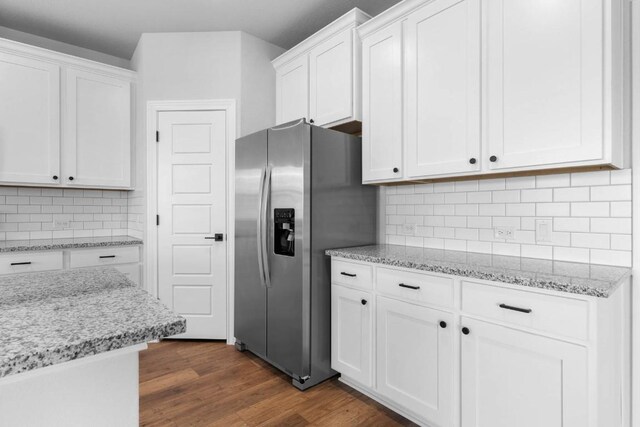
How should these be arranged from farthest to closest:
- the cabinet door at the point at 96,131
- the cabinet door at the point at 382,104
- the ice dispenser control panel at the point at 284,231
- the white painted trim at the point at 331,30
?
the cabinet door at the point at 96,131 < the white painted trim at the point at 331,30 < the ice dispenser control panel at the point at 284,231 < the cabinet door at the point at 382,104

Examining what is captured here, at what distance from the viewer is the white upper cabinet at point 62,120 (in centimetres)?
290

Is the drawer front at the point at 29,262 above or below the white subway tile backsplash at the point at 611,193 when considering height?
below

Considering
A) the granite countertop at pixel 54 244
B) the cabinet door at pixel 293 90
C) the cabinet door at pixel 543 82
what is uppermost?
the cabinet door at pixel 293 90

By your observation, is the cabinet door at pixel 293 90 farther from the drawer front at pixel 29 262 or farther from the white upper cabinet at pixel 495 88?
the drawer front at pixel 29 262

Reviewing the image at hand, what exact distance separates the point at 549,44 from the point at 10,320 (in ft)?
7.23

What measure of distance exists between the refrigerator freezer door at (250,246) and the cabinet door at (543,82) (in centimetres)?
154

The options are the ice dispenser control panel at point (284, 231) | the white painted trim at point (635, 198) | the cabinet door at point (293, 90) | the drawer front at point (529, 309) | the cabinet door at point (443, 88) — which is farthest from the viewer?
the cabinet door at point (293, 90)

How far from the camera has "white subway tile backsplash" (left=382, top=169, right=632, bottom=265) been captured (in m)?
1.73

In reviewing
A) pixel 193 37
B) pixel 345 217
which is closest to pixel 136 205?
pixel 193 37

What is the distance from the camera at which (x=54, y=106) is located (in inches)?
120

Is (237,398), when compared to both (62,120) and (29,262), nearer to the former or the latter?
(29,262)

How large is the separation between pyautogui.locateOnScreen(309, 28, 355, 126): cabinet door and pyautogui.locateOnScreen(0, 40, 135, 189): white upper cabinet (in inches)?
75.3

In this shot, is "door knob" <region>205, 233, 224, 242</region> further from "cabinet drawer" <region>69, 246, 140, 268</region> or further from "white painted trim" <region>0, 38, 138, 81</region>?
"white painted trim" <region>0, 38, 138, 81</region>

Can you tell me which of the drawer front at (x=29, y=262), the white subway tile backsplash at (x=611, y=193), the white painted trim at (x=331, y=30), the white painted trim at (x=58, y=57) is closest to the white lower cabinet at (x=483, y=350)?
the white subway tile backsplash at (x=611, y=193)
